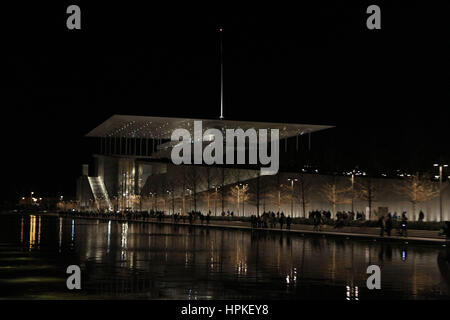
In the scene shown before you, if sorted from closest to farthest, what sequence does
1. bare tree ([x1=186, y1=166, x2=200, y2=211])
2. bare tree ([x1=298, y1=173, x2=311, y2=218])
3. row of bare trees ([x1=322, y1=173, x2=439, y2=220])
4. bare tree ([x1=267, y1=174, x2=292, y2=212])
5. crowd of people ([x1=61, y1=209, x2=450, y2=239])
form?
crowd of people ([x1=61, y1=209, x2=450, y2=239]), row of bare trees ([x1=322, y1=173, x2=439, y2=220]), bare tree ([x1=298, y1=173, x2=311, y2=218]), bare tree ([x1=267, y1=174, x2=292, y2=212]), bare tree ([x1=186, y1=166, x2=200, y2=211])

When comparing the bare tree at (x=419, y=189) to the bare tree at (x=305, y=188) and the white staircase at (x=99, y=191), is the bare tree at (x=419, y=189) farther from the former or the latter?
the white staircase at (x=99, y=191)

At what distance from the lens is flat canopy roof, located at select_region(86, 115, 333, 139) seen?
247 ft

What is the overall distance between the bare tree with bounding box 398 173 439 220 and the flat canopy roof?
2738 centimetres

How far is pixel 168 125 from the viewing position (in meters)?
79.8

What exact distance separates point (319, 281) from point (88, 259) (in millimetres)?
8219

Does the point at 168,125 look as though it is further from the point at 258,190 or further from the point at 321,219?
the point at 321,219

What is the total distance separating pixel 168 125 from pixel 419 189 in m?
39.4

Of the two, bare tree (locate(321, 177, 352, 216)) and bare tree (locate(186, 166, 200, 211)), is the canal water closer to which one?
bare tree (locate(321, 177, 352, 216))

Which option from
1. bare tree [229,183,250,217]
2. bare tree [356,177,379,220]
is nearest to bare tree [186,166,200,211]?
bare tree [229,183,250,217]

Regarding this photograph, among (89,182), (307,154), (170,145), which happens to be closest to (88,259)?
(307,154)

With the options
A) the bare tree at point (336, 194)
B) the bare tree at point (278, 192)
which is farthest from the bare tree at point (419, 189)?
the bare tree at point (278, 192)

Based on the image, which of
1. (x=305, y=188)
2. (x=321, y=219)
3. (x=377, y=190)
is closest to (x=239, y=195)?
(x=305, y=188)

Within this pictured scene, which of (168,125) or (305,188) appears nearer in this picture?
(305,188)

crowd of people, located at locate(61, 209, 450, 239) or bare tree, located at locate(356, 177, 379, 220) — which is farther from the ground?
bare tree, located at locate(356, 177, 379, 220)
